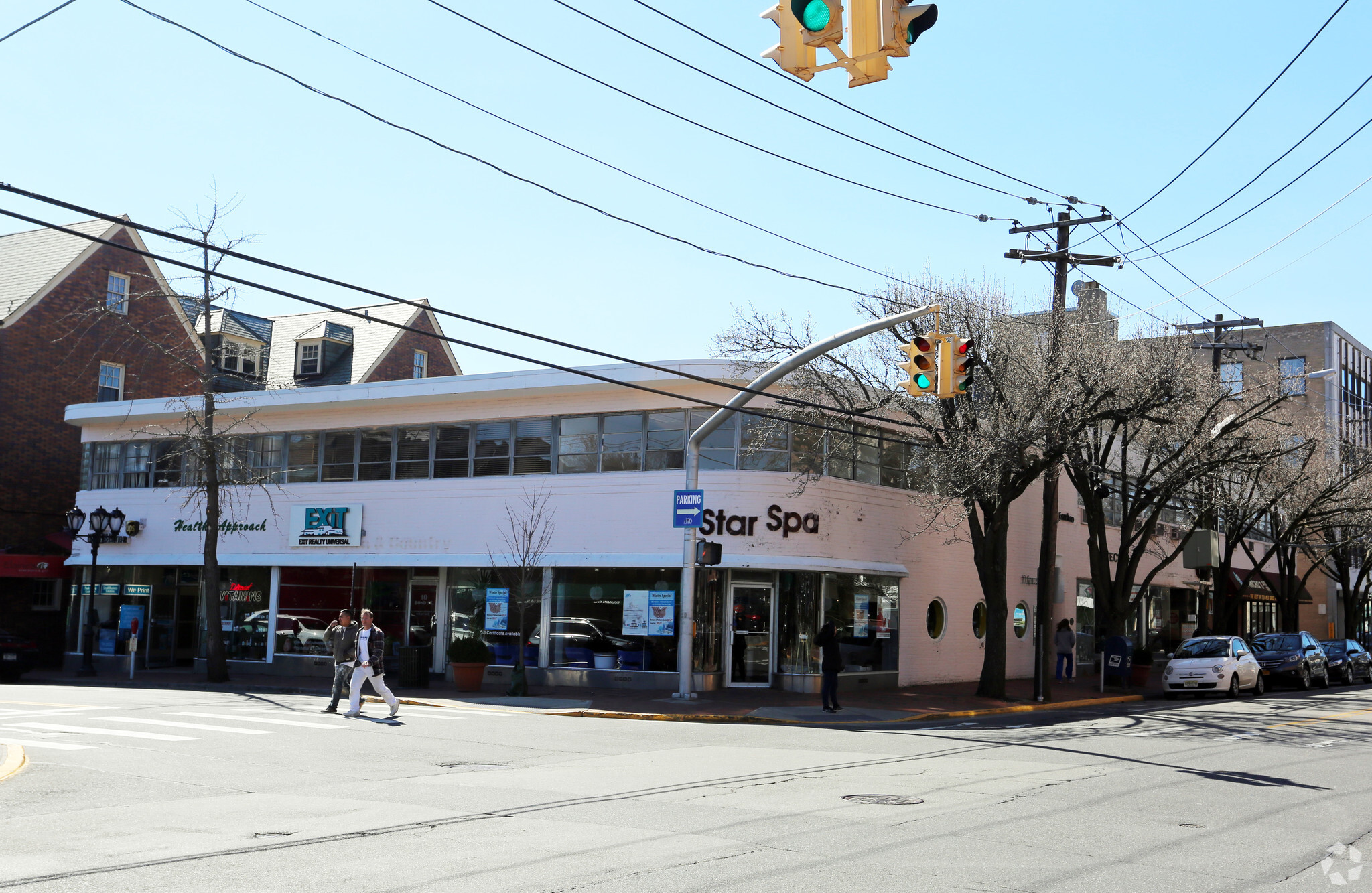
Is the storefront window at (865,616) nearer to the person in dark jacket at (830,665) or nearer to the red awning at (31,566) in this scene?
the person in dark jacket at (830,665)

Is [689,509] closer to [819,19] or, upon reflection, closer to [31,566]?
[819,19]

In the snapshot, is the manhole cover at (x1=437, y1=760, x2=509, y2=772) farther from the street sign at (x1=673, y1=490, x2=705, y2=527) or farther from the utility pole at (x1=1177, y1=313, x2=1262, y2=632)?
the utility pole at (x1=1177, y1=313, x2=1262, y2=632)

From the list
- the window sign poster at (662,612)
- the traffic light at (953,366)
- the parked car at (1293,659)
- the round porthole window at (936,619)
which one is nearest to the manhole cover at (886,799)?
the traffic light at (953,366)

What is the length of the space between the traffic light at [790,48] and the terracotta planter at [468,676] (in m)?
19.9

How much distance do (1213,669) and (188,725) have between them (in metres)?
21.4

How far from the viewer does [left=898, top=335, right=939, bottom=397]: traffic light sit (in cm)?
1575

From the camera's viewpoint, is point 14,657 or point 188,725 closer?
point 188,725

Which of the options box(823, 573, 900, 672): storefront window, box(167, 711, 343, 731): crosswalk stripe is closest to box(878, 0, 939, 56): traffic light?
box(167, 711, 343, 731): crosswalk stripe

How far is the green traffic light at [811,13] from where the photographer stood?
6.38 metres

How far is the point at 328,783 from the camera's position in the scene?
11.8 m

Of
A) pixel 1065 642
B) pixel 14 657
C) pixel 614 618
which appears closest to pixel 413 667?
pixel 614 618

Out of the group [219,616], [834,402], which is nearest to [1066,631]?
[834,402]

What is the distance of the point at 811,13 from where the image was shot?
6.39m

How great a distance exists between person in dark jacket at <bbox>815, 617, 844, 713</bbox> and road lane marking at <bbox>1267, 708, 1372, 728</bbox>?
274 inches
